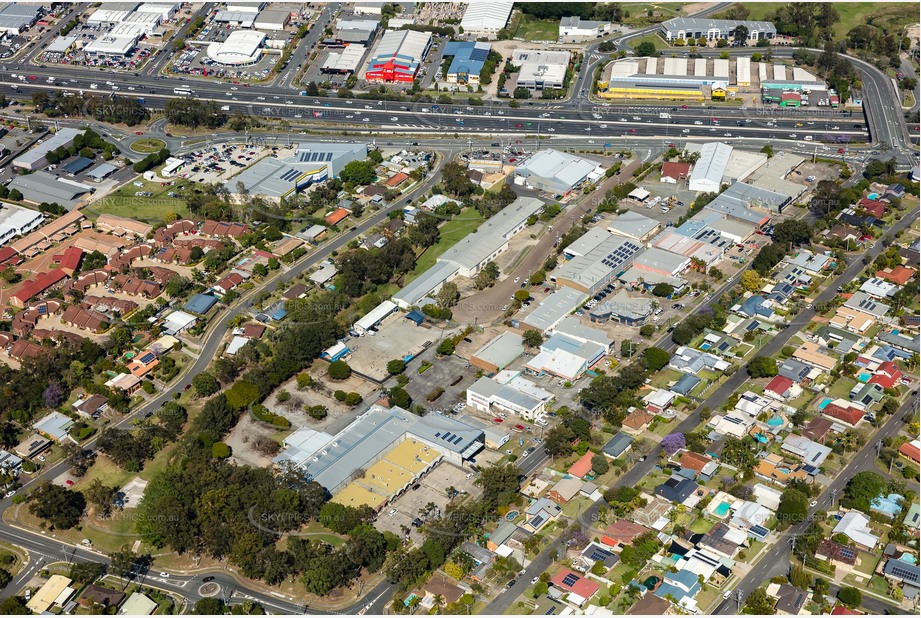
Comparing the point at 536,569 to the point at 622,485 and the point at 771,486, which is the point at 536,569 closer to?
the point at 622,485

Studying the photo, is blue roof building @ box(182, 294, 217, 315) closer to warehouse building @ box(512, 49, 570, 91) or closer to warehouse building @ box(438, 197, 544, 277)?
warehouse building @ box(438, 197, 544, 277)

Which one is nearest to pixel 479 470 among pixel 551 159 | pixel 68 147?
pixel 551 159

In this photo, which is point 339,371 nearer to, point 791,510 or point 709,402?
point 709,402

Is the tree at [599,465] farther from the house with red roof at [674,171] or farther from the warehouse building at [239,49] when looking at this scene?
the warehouse building at [239,49]

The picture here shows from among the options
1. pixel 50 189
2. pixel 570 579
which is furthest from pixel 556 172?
pixel 570 579

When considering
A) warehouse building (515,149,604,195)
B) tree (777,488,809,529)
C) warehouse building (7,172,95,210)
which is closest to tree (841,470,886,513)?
tree (777,488,809,529)

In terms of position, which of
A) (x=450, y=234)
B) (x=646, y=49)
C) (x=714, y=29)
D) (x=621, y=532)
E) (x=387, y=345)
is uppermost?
(x=714, y=29)
